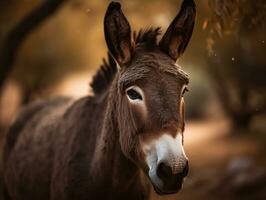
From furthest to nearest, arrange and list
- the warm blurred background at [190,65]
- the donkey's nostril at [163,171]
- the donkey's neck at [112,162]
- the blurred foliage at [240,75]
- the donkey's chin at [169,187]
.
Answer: the blurred foliage at [240,75]
the warm blurred background at [190,65]
the donkey's neck at [112,162]
the donkey's chin at [169,187]
the donkey's nostril at [163,171]

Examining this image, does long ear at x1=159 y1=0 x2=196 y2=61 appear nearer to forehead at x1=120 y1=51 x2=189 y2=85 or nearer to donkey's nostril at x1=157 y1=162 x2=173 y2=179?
forehead at x1=120 y1=51 x2=189 y2=85

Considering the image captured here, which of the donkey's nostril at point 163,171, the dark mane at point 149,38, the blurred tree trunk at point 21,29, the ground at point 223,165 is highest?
the blurred tree trunk at point 21,29

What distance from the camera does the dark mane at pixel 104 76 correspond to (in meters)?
5.14

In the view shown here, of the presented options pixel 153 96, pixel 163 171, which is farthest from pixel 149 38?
pixel 163 171

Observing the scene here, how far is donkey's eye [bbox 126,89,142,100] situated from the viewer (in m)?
3.98

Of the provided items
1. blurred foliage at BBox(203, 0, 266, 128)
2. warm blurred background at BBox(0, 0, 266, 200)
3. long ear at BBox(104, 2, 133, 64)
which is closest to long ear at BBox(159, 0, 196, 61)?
long ear at BBox(104, 2, 133, 64)

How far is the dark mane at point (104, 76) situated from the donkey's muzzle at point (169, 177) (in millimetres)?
1648

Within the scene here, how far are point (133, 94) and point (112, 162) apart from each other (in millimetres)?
776

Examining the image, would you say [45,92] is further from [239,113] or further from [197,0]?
[197,0]

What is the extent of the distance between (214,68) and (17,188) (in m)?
10.5

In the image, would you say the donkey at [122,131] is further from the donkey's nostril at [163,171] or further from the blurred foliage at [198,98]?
the blurred foliage at [198,98]

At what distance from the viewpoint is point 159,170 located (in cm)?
366

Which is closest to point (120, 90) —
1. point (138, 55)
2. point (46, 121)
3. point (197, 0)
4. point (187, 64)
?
point (138, 55)

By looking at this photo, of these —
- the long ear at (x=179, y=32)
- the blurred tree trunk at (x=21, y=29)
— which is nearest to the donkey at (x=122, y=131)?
the long ear at (x=179, y=32)
